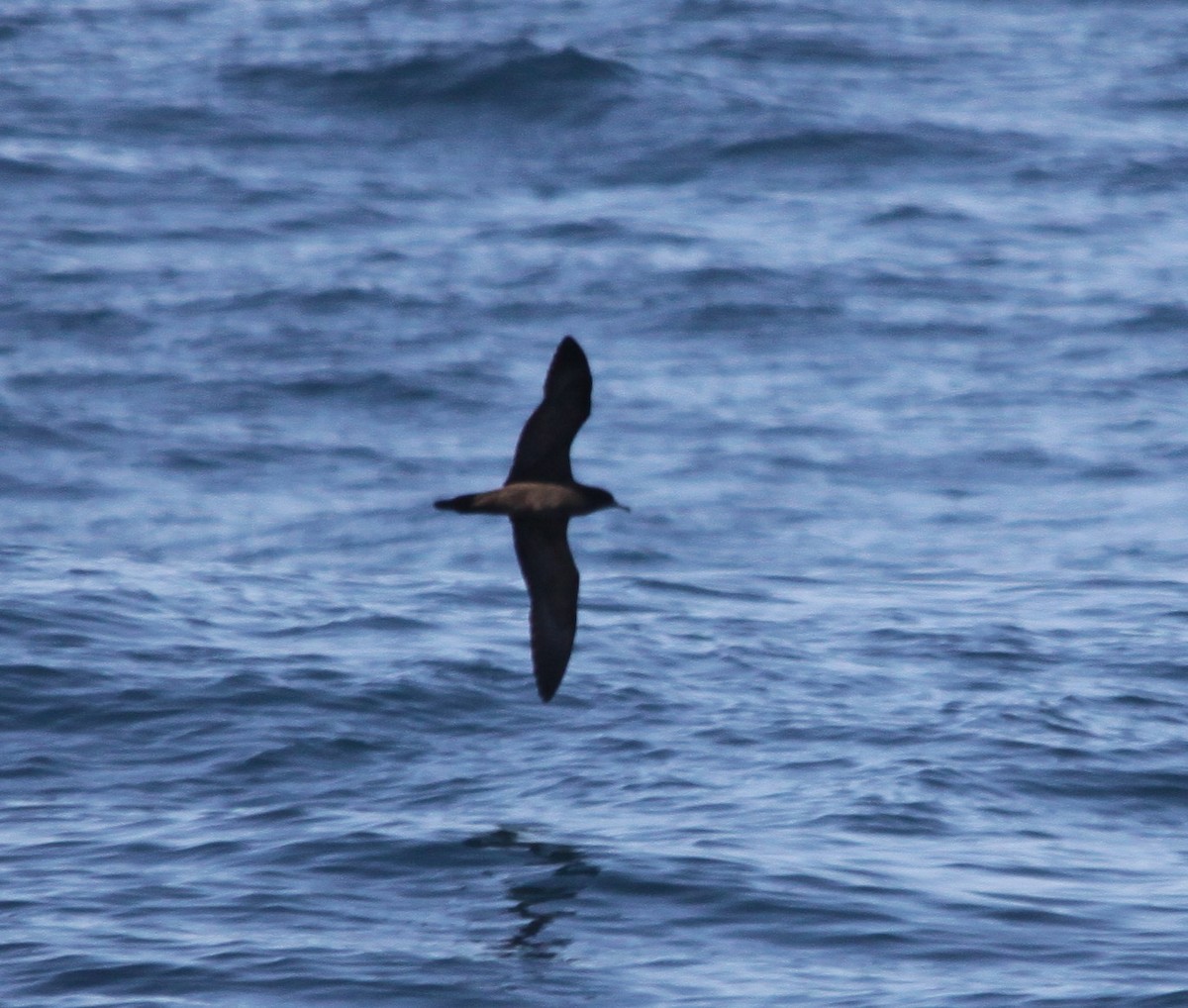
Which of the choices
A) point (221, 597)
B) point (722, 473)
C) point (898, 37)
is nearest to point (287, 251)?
point (722, 473)

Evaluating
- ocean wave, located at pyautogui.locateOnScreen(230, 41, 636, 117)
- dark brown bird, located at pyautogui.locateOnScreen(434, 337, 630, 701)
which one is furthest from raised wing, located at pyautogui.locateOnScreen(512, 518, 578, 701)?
ocean wave, located at pyautogui.locateOnScreen(230, 41, 636, 117)

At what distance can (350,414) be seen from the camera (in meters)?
19.1

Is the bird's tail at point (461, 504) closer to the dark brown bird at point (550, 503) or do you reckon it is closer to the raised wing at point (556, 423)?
Answer: the dark brown bird at point (550, 503)

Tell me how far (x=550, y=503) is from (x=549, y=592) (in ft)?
1.73

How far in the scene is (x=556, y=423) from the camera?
369 inches

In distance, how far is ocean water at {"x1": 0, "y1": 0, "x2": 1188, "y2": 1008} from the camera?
9.58 m

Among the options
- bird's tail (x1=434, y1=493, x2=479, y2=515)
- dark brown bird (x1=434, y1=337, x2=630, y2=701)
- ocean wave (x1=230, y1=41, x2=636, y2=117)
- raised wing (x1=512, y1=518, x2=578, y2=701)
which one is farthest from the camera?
ocean wave (x1=230, y1=41, x2=636, y2=117)

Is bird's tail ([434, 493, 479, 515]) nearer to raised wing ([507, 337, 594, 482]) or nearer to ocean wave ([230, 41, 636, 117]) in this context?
raised wing ([507, 337, 594, 482])

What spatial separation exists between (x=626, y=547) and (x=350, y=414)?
365 centimetres

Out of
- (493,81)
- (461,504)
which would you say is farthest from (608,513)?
(493,81)

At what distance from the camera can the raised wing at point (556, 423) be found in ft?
30.2

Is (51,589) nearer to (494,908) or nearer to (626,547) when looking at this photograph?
(626,547)

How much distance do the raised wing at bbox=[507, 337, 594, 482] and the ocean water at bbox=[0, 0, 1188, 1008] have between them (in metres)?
1.88

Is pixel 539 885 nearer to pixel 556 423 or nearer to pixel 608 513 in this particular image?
pixel 556 423
